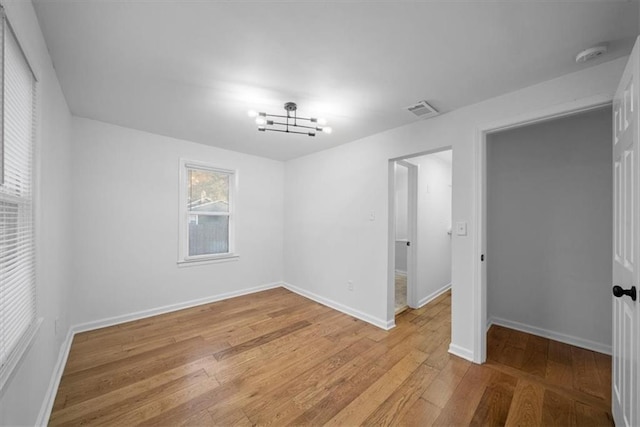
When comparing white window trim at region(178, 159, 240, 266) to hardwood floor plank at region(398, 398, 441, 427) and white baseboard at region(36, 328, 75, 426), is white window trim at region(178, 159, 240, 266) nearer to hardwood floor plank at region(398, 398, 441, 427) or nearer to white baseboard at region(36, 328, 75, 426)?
white baseboard at region(36, 328, 75, 426)

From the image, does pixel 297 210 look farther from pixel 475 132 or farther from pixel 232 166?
pixel 475 132

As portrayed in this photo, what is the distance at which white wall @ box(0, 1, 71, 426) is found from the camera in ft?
3.94

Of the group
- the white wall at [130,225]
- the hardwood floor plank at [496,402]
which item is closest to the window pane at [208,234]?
the white wall at [130,225]

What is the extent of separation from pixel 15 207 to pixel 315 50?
1905 mm

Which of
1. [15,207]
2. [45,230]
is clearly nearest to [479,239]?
[15,207]

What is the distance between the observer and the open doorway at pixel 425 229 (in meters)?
3.59

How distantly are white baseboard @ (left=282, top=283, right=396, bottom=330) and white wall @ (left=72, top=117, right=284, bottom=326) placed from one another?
1.00m

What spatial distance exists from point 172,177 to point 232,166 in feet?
2.92

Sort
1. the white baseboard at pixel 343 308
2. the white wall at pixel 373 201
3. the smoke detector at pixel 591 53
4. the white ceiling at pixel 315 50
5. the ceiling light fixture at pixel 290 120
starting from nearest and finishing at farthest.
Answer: the white ceiling at pixel 315 50 → the smoke detector at pixel 591 53 → the white wall at pixel 373 201 → the ceiling light fixture at pixel 290 120 → the white baseboard at pixel 343 308

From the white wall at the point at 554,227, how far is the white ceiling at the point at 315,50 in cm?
122

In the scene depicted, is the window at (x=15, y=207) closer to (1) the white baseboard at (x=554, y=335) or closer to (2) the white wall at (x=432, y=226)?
(2) the white wall at (x=432, y=226)

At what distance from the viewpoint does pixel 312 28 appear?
4.75ft

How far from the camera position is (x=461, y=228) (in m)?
2.38

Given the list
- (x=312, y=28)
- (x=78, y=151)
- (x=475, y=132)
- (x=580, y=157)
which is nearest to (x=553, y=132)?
(x=580, y=157)
